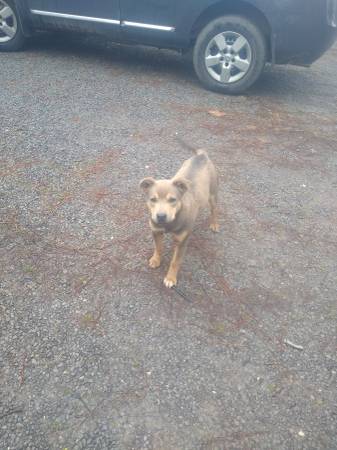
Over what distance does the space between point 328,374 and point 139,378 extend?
138 centimetres

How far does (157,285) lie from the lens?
11.1 feet

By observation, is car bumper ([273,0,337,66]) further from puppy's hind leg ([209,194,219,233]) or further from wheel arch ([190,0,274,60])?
puppy's hind leg ([209,194,219,233])

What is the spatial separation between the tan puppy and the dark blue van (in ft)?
11.0

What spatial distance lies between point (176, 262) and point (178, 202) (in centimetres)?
57

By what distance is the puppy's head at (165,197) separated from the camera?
297cm

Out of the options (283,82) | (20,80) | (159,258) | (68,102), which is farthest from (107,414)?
(283,82)

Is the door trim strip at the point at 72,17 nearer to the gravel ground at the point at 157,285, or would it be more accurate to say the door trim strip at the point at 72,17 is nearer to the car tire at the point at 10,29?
the car tire at the point at 10,29

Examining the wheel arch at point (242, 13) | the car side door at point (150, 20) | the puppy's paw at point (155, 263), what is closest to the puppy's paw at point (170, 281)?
the puppy's paw at point (155, 263)

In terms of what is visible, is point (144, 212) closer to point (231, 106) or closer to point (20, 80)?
point (231, 106)

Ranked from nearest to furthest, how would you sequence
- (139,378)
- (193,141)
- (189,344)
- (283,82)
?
(139,378), (189,344), (193,141), (283,82)

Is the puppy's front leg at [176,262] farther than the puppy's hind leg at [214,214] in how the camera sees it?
No

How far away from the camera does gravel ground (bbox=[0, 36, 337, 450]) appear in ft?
8.00

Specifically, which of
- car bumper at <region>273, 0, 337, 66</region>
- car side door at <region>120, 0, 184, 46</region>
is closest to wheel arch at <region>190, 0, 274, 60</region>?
car bumper at <region>273, 0, 337, 66</region>

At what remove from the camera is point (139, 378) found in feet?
8.64
